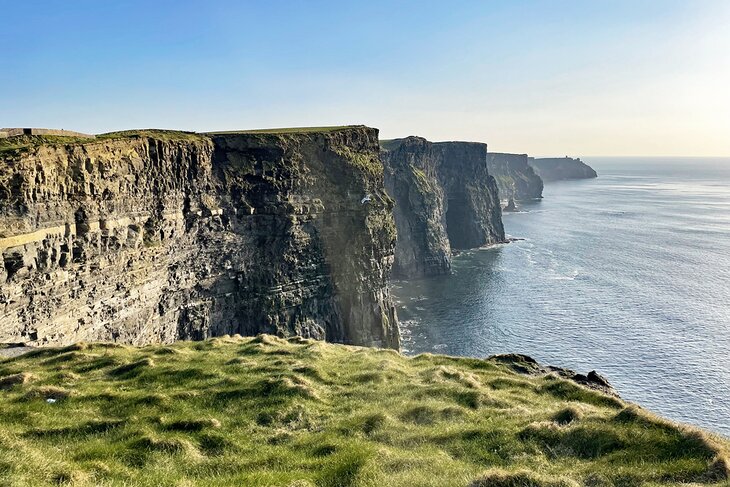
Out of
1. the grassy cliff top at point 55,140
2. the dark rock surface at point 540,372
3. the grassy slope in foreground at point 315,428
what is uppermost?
the grassy cliff top at point 55,140

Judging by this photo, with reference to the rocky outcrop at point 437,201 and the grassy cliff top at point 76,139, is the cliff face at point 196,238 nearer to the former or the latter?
the grassy cliff top at point 76,139

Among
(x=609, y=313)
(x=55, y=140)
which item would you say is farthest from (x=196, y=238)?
(x=609, y=313)

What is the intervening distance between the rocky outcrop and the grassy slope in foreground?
114 m

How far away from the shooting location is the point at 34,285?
42.5 meters

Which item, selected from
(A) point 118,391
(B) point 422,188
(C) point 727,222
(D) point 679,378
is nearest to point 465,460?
(A) point 118,391

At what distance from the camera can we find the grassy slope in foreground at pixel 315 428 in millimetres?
13500

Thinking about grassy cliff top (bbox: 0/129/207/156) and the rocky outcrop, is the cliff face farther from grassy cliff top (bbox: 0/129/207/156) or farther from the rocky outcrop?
the rocky outcrop

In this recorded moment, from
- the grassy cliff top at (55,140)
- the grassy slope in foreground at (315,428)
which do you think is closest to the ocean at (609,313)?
the grassy cliff top at (55,140)

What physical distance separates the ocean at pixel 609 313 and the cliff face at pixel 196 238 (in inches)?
786

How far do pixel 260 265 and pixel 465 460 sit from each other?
61931 mm

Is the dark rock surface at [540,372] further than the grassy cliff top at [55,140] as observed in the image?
No

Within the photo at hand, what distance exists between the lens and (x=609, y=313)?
98.6 m

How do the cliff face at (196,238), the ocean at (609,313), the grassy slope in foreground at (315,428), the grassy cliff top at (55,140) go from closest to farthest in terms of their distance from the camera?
the grassy slope in foreground at (315,428) < the grassy cliff top at (55,140) < the cliff face at (196,238) < the ocean at (609,313)

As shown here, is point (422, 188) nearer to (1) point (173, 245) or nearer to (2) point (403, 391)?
(1) point (173, 245)
